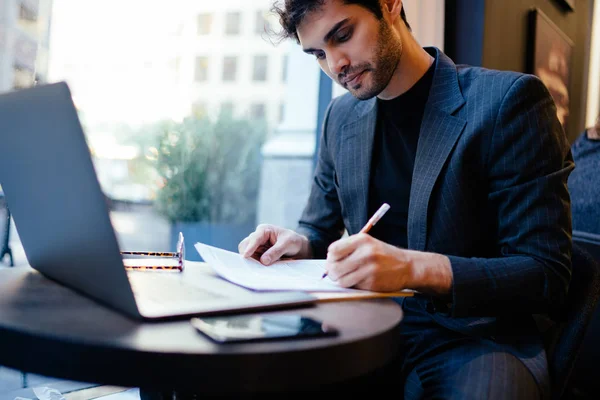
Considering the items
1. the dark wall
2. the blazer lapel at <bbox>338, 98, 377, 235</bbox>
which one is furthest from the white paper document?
the dark wall

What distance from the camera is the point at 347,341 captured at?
62 cm

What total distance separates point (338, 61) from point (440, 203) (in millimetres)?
424

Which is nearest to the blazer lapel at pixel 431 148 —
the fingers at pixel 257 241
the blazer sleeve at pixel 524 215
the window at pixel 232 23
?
the blazer sleeve at pixel 524 215

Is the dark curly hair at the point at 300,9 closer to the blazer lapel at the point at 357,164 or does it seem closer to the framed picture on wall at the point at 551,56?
the blazer lapel at the point at 357,164

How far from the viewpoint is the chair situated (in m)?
1.01

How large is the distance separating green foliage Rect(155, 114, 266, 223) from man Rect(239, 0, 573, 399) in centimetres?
176

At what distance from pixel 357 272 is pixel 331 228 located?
25.7 inches

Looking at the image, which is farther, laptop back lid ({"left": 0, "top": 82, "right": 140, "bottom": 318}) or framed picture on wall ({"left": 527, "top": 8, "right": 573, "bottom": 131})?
framed picture on wall ({"left": 527, "top": 8, "right": 573, "bottom": 131})

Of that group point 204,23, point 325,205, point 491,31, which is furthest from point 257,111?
point 325,205

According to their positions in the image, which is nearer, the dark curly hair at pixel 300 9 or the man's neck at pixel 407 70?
the dark curly hair at pixel 300 9

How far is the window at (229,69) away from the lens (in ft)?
12.2

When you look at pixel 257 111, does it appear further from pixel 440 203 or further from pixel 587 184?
pixel 440 203

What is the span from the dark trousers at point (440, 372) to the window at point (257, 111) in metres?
2.52

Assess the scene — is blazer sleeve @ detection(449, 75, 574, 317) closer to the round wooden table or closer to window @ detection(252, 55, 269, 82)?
the round wooden table
